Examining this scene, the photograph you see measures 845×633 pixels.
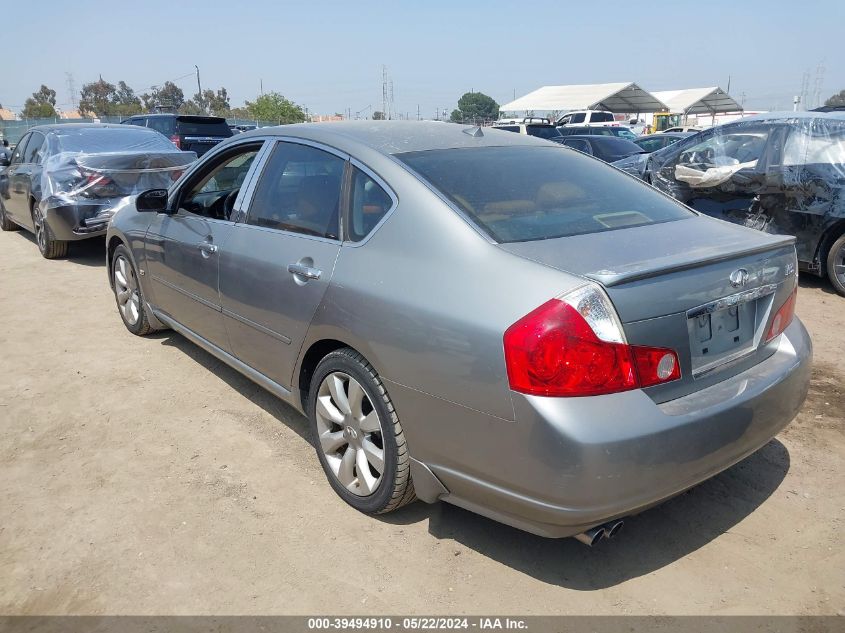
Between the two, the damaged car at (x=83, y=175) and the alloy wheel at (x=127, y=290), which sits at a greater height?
the damaged car at (x=83, y=175)

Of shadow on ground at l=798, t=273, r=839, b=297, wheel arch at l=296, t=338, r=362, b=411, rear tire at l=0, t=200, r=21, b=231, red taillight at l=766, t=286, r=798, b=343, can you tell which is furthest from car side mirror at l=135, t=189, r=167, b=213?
rear tire at l=0, t=200, r=21, b=231

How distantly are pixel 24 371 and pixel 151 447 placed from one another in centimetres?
179

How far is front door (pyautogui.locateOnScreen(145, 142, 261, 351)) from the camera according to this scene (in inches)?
154

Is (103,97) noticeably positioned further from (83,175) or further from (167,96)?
(83,175)

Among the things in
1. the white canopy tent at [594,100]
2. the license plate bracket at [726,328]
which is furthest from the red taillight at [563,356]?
the white canopy tent at [594,100]

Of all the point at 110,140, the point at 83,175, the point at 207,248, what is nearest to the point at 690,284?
the point at 207,248

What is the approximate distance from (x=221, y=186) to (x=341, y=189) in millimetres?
1849

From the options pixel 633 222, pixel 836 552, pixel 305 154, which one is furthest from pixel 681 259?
pixel 305 154

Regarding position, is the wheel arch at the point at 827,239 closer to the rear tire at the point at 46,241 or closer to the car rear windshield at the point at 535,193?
the car rear windshield at the point at 535,193

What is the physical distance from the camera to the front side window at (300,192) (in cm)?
320

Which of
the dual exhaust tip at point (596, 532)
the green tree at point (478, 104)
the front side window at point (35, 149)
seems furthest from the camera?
the green tree at point (478, 104)

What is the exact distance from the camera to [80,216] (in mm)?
7914

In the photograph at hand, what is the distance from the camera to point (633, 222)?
298 cm

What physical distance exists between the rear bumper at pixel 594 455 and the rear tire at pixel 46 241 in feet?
24.7
